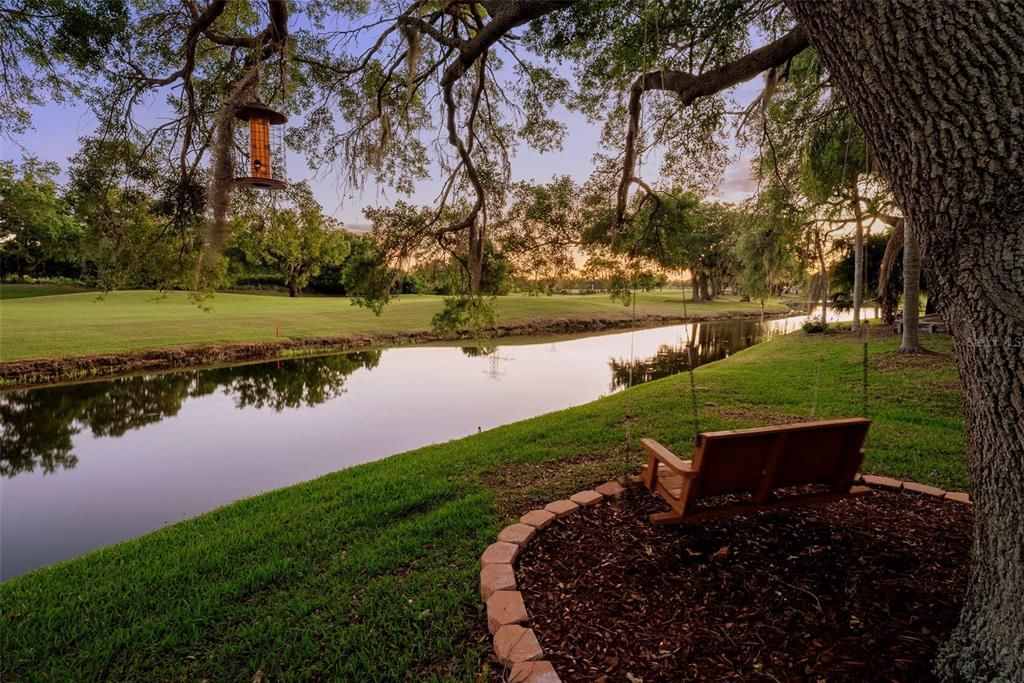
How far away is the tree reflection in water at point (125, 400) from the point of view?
296 inches

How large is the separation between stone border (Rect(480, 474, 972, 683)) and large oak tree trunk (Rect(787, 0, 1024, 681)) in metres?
1.64

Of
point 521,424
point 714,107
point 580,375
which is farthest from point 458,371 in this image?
point 714,107

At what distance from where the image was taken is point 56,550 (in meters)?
4.68

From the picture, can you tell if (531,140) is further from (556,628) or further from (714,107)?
(556,628)

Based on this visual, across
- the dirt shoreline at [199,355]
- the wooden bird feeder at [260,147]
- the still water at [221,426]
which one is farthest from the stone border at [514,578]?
the dirt shoreline at [199,355]

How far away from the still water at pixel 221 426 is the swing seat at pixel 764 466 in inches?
34.2

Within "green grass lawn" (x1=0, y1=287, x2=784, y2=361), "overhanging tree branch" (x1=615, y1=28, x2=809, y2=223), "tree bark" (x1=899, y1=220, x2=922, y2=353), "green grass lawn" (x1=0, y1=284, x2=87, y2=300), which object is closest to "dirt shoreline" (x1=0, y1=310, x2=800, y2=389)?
"green grass lawn" (x1=0, y1=287, x2=784, y2=361)

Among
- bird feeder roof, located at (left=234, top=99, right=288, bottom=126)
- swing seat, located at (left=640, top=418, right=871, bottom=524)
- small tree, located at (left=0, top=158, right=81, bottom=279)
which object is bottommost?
swing seat, located at (left=640, top=418, right=871, bottom=524)

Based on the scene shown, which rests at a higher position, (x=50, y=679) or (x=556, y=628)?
(x=556, y=628)

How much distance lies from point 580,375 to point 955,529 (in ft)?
34.2

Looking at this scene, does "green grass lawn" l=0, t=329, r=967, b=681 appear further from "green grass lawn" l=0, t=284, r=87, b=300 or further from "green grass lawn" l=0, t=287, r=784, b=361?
"green grass lawn" l=0, t=284, r=87, b=300

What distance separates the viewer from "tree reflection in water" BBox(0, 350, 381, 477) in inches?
296

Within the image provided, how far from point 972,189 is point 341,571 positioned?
3.65 m

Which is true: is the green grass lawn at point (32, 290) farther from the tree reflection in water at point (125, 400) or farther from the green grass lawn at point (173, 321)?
the tree reflection in water at point (125, 400)
